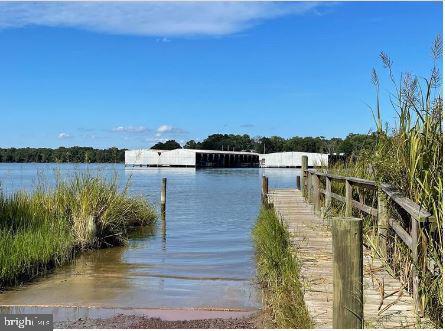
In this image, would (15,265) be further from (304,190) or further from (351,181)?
(304,190)

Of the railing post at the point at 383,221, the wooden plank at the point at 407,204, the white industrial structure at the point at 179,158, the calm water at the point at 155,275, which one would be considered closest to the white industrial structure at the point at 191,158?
the white industrial structure at the point at 179,158

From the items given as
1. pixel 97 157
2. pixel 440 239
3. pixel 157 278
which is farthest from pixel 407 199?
pixel 97 157

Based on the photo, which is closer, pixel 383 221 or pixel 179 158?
pixel 383 221

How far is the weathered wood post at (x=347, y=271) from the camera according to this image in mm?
3750

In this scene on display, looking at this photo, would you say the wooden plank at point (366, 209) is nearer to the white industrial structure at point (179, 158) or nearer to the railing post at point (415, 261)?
the railing post at point (415, 261)

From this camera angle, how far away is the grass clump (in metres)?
5.80

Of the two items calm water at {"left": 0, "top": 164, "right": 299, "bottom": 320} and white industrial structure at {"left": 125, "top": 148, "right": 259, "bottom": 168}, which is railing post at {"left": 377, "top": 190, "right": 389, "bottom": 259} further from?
white industrial structure at {"left": 125, "top": 148, "right": 259, "bottom": 168}

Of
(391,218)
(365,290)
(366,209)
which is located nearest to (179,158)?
(366,209)

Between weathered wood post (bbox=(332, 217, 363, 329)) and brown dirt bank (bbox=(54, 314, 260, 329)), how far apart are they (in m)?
3.01

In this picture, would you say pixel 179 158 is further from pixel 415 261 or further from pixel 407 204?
pixel 415 261

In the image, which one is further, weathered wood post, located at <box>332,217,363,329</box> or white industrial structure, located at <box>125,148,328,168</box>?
white industrial structure, located at <box>125,148,328,168</box>

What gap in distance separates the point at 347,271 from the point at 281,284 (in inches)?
148

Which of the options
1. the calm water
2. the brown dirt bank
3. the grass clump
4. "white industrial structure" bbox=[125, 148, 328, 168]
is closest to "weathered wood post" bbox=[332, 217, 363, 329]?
the grass clump

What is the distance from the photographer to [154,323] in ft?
23.2
